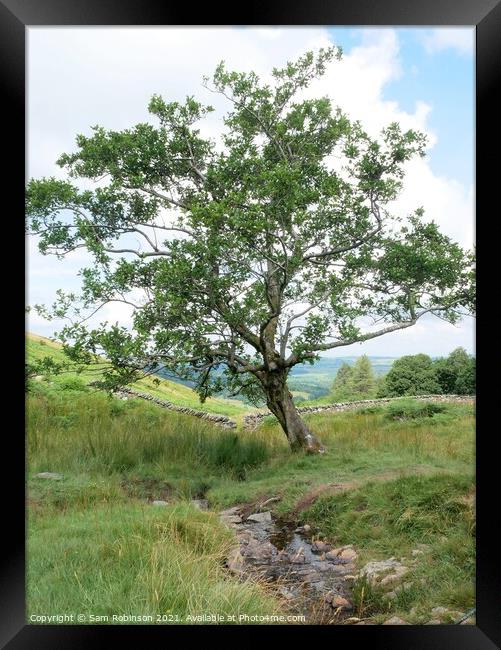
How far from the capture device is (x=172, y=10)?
291 cm

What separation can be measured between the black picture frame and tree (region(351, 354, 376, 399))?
68cm

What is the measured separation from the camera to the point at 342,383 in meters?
3.53

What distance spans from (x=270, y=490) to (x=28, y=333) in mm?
1840

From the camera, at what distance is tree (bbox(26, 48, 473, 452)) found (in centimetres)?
350

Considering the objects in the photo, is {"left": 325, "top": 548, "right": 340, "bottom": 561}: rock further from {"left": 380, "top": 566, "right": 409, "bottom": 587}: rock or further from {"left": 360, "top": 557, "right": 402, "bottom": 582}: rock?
{"left": 380, "top": 566, "right": 409, "bottom": 587}: rock

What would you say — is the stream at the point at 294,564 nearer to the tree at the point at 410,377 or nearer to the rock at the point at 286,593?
the rock at the point at 286,593

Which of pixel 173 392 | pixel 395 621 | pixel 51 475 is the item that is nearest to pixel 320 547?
pixel 395 621

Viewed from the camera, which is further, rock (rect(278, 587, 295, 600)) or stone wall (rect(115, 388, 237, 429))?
stone wall (rect(115, 388, 237, 429))

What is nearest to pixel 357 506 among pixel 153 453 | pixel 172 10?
pixel 153 453

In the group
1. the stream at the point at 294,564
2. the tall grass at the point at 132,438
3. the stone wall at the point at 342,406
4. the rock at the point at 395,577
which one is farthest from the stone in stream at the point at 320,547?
the stone wall at the point at 342,406

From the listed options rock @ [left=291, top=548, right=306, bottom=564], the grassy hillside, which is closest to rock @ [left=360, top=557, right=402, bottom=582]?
rock @ [left=291, top=548, right=306, bottom=564]

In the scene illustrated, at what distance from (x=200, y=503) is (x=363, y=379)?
133cm

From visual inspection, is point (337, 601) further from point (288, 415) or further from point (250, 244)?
point (250, 244)
